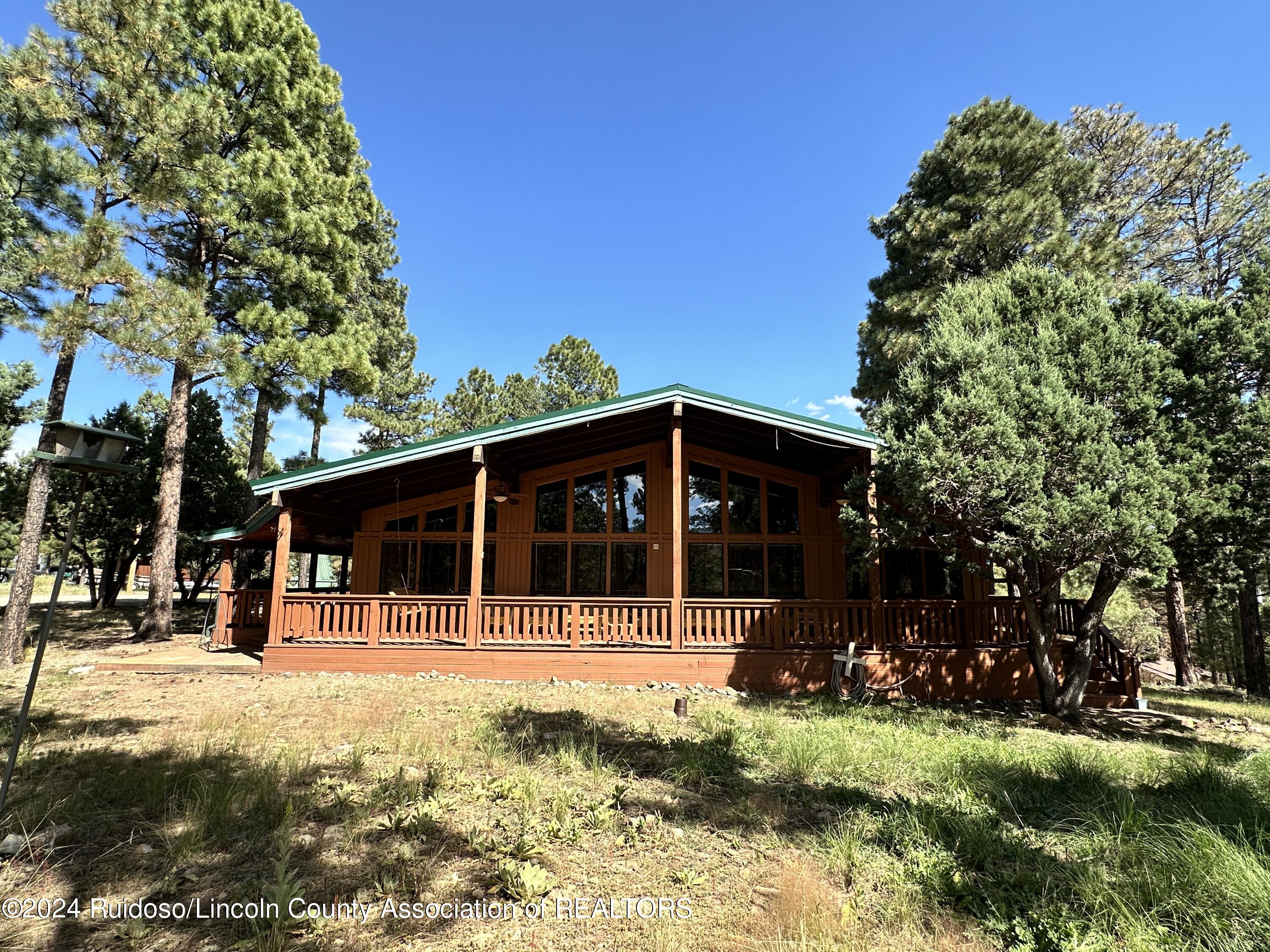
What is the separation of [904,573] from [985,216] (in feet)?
35.1

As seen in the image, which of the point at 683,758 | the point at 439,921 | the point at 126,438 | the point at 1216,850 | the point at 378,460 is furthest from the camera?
the point at 378,460

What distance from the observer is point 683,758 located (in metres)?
5.89

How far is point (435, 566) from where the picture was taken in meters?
13.5

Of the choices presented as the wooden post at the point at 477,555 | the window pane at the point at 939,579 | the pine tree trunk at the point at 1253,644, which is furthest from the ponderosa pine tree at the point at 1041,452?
the pine tree trunk at the point at 1253,644

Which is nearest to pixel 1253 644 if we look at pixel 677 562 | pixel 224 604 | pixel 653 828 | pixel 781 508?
pixel 781 508

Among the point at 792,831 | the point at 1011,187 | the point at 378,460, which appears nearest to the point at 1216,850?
the point at 792,831

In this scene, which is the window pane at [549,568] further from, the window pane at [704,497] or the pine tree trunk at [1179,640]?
the pine tree trunk at [1179,640]

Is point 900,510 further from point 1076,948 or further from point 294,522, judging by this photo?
point 294,522

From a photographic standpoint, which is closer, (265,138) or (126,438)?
(126,438)

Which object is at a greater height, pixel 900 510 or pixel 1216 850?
pixel 900 510

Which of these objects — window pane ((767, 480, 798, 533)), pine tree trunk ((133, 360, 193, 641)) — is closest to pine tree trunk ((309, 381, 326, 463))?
pine tree trunk ((133, 360, 193, 641))

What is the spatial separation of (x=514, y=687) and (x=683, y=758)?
4.23m

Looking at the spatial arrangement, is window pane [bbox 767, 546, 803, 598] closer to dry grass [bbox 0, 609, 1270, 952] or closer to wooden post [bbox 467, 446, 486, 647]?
dry grass [bbox 0, 609, 1270, 952]

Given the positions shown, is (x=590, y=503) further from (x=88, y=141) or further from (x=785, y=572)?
(x=88, y=141)
